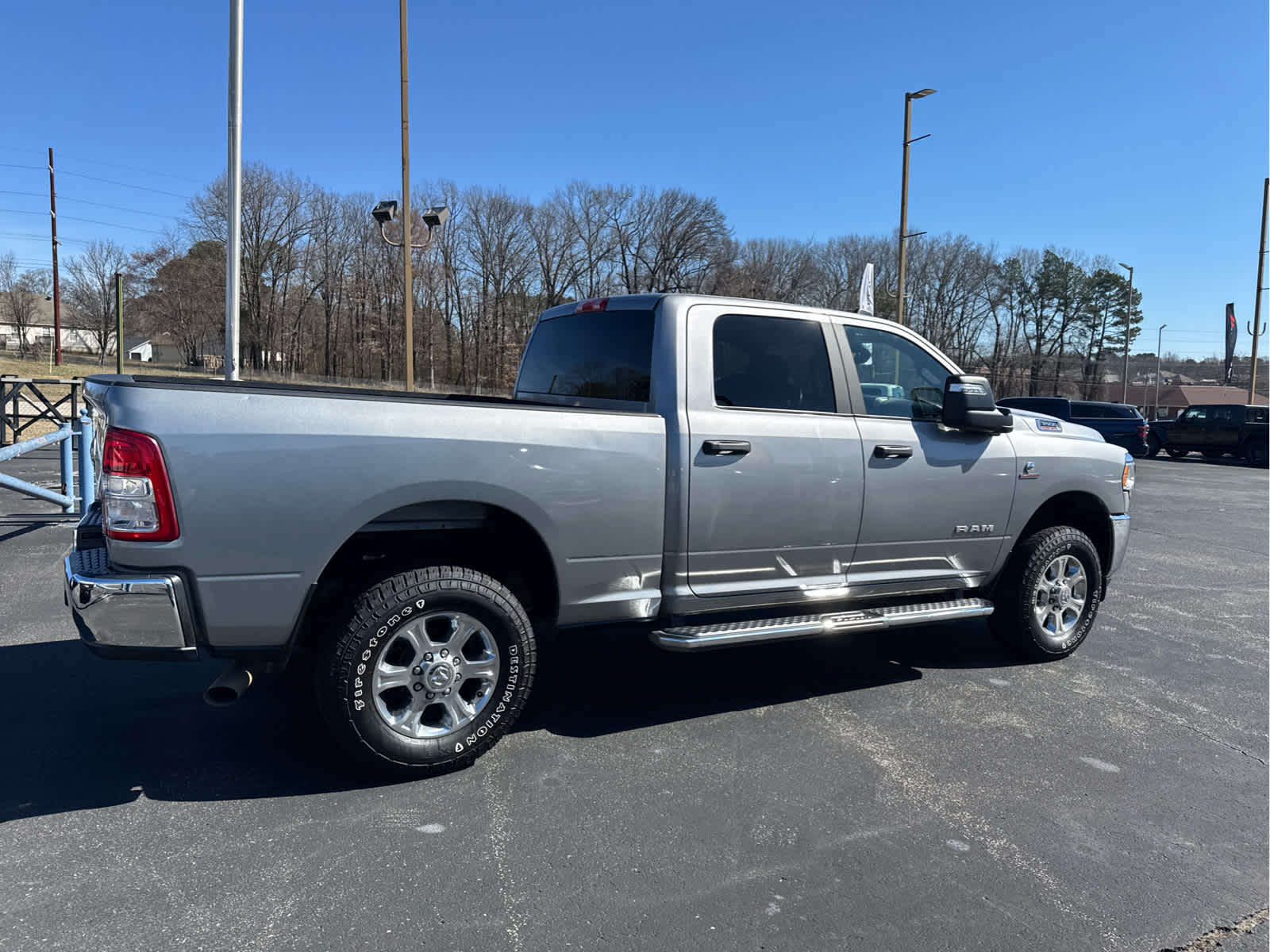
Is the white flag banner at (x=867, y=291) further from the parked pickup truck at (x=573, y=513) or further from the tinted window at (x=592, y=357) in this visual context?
the tinted window at (x=592, y=357)

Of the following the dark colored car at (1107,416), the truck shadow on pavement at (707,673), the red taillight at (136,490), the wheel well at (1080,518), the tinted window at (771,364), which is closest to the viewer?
the red taillight at (136,490)

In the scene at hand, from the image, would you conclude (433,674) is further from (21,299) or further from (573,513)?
(21,299)

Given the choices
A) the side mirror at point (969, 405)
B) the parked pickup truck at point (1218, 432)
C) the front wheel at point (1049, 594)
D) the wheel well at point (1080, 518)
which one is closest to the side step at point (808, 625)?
the front wheel at point (1049, 594)

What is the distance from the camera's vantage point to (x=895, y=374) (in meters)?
4.72

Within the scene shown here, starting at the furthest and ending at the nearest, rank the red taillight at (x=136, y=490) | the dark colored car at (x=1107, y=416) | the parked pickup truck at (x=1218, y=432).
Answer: the dark colored car at (x=1107, y=416)
the parked pickup truck at (x=1218, y=432)
the red taillight at (x=136, y=490)

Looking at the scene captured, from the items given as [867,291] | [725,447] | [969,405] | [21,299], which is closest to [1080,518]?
[969,405]

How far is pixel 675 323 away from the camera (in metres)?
4.08

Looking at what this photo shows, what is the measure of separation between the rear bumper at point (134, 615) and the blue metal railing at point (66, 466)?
4.21 metres

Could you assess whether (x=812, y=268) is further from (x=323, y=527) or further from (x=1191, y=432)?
Answer: (x=323, y=527)

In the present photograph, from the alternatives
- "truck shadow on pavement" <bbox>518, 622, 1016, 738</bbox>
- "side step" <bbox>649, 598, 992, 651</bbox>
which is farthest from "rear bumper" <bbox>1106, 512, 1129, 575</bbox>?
"side step" <bbox>649, 598, 992, 651</bbox>

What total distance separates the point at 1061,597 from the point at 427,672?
3.82 m

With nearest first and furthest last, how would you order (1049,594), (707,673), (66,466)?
(707,673) → (1049,594) → (66,466)

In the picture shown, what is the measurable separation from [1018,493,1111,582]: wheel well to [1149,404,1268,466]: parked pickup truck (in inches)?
923

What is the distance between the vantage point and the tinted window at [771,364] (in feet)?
13.6
